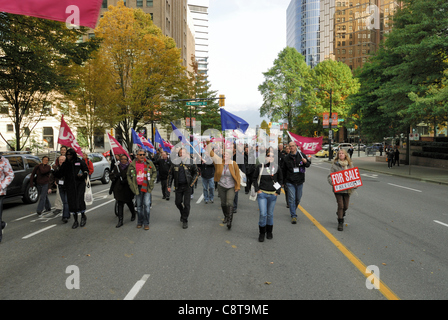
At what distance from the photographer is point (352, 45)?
101m

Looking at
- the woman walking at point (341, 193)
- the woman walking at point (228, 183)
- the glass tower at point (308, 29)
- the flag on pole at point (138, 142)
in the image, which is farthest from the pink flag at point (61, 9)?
the glass tower at point (308, 29)

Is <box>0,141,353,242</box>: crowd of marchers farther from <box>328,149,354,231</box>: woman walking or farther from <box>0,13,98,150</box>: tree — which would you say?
<box>0,13,98,150</box>: tree

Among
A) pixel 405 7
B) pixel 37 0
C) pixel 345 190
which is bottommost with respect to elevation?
Answer: pixel 345 190

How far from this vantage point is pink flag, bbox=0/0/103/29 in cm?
389

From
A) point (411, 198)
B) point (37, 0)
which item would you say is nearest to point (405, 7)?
point (411, 198)

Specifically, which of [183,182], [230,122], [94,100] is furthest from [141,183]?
[94,100]

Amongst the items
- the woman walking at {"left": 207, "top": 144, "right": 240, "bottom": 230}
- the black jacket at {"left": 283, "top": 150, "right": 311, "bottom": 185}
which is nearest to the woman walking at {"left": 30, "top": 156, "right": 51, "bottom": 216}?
the woman walking at {"left": 207, "top": 144, "right": 240, "bottom": 230}

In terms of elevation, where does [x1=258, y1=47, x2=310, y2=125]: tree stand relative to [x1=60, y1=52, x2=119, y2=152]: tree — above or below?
above

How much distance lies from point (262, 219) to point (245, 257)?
126 centimetres

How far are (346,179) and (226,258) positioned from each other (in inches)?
142

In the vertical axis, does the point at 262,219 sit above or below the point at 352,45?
below

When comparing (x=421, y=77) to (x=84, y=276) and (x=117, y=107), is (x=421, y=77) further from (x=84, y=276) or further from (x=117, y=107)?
(x=84, y=276)

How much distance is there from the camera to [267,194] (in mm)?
6945

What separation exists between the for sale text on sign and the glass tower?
11776 cm
